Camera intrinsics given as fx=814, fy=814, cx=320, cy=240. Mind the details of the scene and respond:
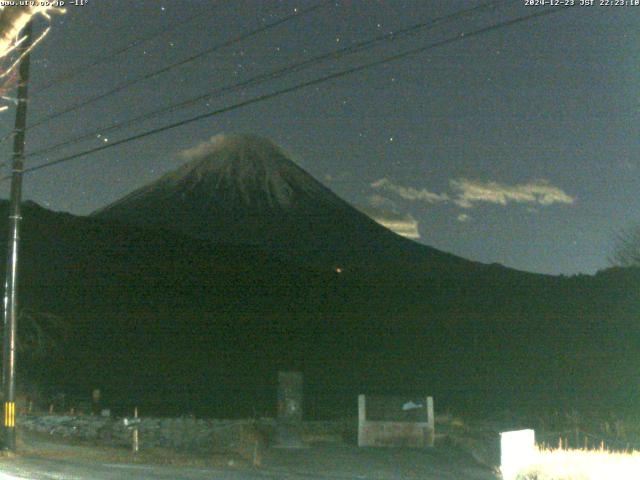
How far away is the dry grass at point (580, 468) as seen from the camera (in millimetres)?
10529

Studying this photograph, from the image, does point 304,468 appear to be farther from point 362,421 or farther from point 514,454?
point 362,421

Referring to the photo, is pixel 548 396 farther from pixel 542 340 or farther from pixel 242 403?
pixel 242 403

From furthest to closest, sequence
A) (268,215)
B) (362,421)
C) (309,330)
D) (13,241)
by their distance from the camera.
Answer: (268,215), (309,330), (362,421), (13,241)

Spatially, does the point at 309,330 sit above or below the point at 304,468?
above

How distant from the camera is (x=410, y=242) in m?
104

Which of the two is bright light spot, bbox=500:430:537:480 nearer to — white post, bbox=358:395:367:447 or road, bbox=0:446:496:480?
road, bbox=0:446:496:480

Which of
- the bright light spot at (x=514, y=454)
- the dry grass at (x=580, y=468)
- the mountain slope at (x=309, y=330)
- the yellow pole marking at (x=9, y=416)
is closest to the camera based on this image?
the dry grass at (x=580, y=468)

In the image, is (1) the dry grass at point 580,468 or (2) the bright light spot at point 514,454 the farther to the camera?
(2) the bright light spot at point 514,454

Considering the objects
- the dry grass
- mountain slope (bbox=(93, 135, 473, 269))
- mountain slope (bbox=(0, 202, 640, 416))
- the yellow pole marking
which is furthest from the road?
mountain slope (bbox=(93, 135, 473, 269))

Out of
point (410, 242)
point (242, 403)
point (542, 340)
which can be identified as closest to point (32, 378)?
point (242, 403)

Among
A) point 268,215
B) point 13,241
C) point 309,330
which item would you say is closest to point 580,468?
point 13,241

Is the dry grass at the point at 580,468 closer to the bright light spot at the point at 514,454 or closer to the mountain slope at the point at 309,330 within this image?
the bright light spot at the point at 514,454

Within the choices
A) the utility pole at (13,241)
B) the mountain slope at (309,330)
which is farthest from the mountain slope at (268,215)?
the utility pole at (13,241)

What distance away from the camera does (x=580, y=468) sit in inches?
430
